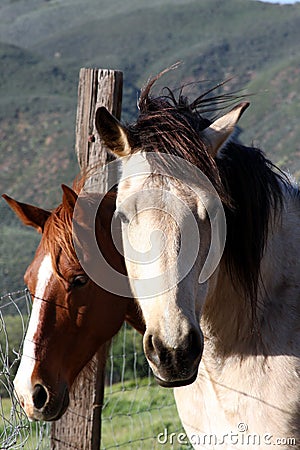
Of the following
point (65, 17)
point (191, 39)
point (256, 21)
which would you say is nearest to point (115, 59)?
point (191, 39)

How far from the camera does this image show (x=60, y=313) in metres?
2.97

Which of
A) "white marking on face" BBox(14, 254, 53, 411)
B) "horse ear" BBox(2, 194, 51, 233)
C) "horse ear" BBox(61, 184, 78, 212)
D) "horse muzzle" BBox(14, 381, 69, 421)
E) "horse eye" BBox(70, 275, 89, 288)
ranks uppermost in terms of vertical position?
"horse ear" BBox(61, 184, 78, 212)

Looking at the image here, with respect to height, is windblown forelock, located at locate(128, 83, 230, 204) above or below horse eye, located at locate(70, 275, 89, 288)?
above

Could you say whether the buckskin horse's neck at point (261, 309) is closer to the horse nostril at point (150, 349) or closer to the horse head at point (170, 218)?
the horse head at point (170, 218)

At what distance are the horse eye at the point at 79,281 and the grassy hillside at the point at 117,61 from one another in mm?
14785

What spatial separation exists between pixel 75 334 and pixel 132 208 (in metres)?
0.71

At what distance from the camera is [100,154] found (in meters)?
3.55

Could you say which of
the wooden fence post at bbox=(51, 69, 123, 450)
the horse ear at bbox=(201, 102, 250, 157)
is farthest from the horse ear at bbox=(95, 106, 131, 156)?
the wooden fence post at bbox=(51, 69, 123, 450)

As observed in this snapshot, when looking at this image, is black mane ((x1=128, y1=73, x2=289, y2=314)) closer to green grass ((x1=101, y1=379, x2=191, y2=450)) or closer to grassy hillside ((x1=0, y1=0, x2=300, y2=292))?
green grass ((x1=101, y1=379, x2=191, y2=450))

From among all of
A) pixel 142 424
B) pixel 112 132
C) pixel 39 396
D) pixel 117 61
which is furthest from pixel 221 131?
pixel 117 61

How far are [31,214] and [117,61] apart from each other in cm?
5066

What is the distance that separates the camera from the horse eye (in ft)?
9.85

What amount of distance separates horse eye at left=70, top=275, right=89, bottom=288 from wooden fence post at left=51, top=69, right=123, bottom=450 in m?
0.63

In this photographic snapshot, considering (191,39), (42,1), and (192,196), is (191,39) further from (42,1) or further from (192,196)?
(192,196)
